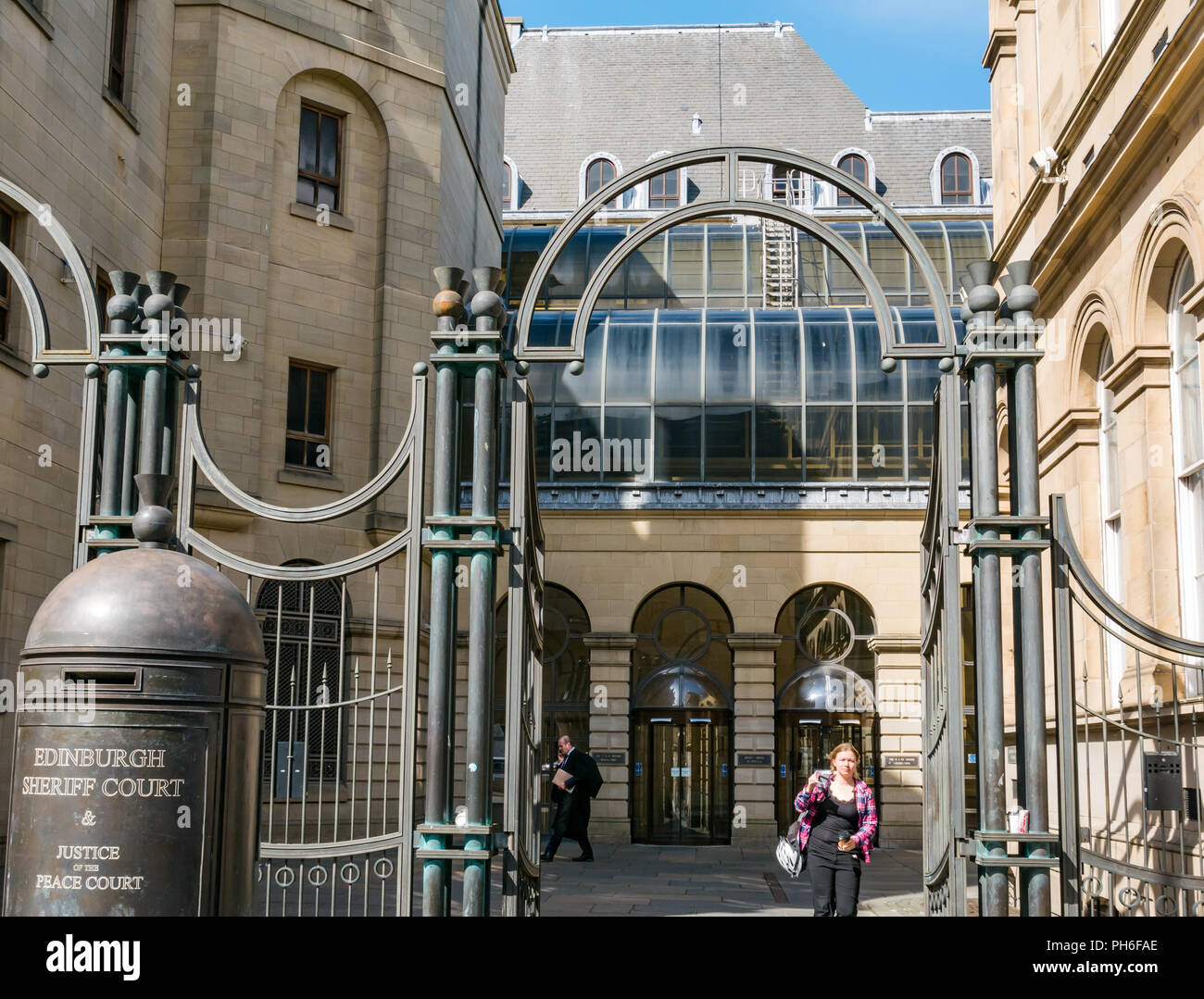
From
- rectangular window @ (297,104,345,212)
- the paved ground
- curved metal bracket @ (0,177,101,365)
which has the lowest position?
the paved ground

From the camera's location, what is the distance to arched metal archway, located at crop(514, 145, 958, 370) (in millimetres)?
8297

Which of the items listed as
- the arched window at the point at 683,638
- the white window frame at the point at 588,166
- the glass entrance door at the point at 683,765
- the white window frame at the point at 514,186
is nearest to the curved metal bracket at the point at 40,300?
the arched window at the point at 683,638

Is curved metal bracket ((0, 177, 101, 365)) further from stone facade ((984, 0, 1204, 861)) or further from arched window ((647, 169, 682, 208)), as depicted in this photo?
arched window ((647, 169, 682, 208))

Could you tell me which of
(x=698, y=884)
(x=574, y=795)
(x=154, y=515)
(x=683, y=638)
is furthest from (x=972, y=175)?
(x=154, y=515)

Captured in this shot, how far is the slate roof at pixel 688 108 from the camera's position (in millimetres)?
54500

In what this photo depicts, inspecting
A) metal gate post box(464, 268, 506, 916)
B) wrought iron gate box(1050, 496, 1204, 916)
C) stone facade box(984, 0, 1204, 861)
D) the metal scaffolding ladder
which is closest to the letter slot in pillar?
metal gate post box(464, 268, 506, 916)

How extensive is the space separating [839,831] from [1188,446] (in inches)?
228

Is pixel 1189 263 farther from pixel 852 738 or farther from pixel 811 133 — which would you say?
pixel 811 133

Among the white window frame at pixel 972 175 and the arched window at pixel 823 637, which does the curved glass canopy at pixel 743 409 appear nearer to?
the arched window at pixel 823 637

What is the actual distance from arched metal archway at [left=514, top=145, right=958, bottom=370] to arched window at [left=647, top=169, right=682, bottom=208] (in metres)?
41.4

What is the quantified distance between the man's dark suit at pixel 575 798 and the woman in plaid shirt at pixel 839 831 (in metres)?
11.8

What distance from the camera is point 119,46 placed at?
20812 mm

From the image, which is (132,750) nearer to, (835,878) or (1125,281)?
(835,878)

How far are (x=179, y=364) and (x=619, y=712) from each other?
2077 cm
